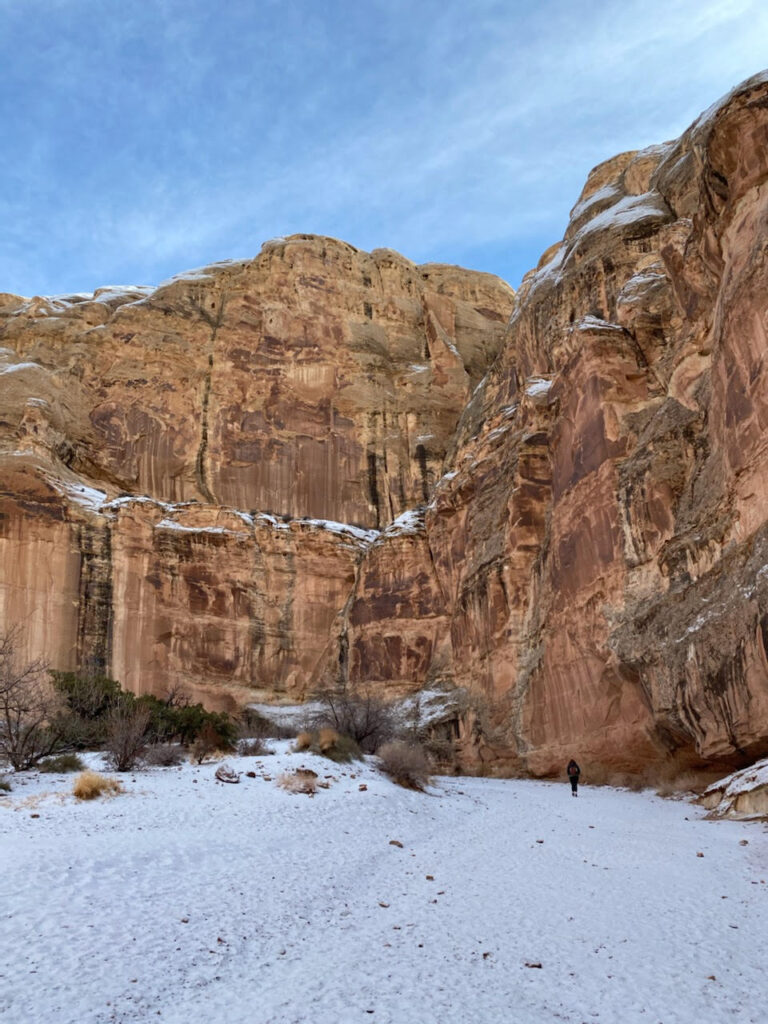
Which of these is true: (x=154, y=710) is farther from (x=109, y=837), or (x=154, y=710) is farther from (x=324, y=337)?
(x=324, y=337)

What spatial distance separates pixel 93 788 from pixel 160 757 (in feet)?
17.9

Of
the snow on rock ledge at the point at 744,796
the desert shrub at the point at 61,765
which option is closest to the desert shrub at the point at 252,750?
the desert shrub at the point at 61,765

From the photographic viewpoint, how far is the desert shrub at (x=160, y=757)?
17.3 meters

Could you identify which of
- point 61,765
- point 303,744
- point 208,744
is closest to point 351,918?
point 61,765

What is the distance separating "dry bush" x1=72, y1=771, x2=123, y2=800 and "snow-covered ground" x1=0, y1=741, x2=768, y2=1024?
0.94 ft

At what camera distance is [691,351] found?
75.8 ft

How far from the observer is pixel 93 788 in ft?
40.1

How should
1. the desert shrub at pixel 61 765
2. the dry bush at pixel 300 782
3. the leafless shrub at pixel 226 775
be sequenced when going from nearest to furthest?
the dry bush at pixel 300 782
the leafless shrub at pixel 226 775
the desert shrub at pixel 61 765

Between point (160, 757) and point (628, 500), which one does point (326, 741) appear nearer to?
point (160, 757)

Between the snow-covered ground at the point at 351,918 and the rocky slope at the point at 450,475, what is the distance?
8.06 m

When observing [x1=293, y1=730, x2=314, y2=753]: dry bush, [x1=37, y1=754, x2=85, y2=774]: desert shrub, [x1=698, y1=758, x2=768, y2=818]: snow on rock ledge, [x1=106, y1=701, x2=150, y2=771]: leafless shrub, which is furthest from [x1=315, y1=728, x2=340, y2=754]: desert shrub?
[x1=698, y1=758, x2=768, y2=818]: snow on rock ledge

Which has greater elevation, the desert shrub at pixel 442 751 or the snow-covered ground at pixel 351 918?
the desert shrub at pixel 442 751

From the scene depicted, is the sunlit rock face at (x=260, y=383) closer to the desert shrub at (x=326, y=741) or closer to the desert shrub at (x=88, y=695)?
the desert shrub at (x=88, y=695)

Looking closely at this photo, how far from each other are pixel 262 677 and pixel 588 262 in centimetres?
2723
